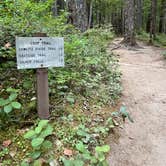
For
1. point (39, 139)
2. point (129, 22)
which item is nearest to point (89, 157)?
point (39, 139)

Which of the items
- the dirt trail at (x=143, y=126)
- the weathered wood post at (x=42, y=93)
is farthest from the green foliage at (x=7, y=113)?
the dirt trail at (x=143, y=126)

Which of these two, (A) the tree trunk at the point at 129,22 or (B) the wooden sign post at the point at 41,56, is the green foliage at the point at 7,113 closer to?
(B) the wooden sign post at the point at 41,56

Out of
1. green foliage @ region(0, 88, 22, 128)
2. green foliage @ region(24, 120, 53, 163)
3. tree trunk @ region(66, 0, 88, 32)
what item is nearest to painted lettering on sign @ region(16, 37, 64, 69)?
green foliage @ region(0, 88, 22, 128)

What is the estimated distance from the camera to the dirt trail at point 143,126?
3.35 m

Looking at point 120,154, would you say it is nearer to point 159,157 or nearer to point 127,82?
point 159,157

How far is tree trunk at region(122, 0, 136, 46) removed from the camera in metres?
13.5

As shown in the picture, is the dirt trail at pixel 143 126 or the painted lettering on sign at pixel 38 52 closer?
the painted lettering on sign at pixel 38 52

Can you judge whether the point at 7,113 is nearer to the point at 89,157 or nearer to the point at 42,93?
the point at 42,93

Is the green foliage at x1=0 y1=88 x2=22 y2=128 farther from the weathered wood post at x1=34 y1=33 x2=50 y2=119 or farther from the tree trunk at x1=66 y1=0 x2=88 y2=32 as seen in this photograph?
the tree trunk at x1=66 y1=0 x2=88 y2=32

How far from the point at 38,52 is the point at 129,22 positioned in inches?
455

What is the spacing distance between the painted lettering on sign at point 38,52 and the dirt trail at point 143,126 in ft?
4.88

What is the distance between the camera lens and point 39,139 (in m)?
2.74

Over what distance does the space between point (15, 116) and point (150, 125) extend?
231cm

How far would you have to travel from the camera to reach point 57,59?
327 centimetres
